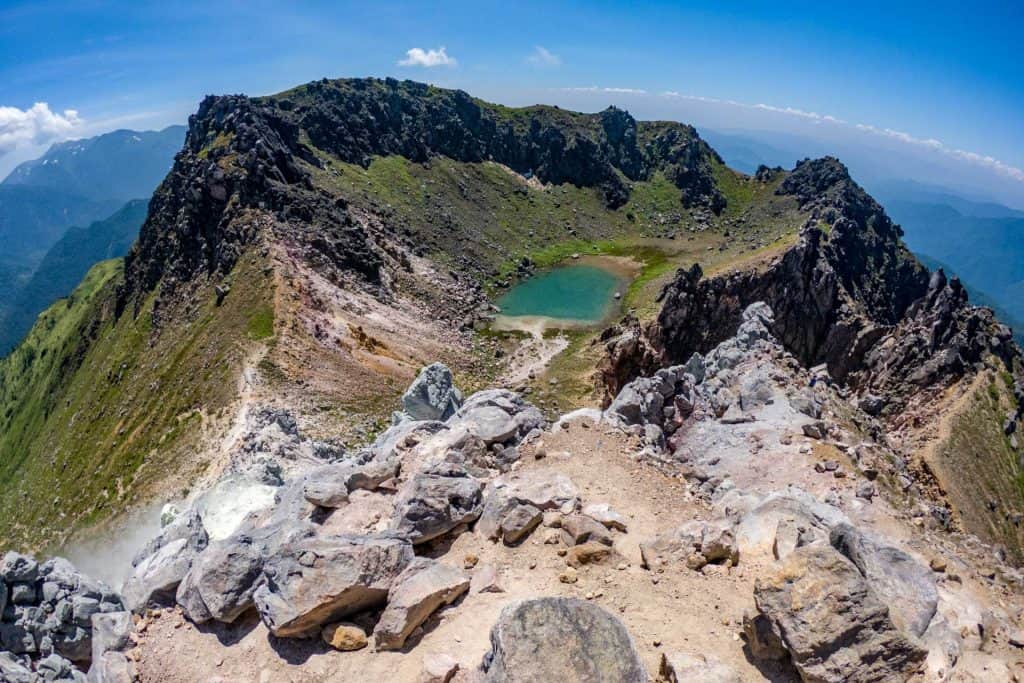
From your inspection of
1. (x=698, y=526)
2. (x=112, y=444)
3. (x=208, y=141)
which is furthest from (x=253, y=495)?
(x=208, y=141)

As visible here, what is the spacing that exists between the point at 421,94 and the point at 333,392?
6721 inches

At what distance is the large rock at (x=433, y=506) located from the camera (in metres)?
17.2

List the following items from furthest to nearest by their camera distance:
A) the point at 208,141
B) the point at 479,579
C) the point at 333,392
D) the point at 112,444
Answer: the point at 208,141
the point at 112,444
the point at 333,392
the point at 479,579

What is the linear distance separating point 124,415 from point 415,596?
6816 centimetres

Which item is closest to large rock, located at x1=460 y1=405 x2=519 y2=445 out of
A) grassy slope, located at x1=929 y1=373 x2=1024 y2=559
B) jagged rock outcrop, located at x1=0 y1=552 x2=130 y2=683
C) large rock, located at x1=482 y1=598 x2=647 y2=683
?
large rock, located at x1=482 y1=598 x2=647 y2=683

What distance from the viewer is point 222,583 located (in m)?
15.7

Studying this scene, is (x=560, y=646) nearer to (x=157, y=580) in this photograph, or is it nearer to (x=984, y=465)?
(x=157, y=580)

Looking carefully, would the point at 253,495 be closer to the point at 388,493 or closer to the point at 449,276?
the point at 388,493

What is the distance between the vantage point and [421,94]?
7849 inches

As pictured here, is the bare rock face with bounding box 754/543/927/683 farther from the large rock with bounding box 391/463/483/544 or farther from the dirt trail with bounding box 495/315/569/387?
the dirt trail with bounding box 495/315/569/387

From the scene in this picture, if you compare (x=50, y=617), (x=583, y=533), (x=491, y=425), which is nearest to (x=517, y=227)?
(x=491, y=425)

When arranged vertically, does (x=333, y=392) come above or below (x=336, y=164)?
below

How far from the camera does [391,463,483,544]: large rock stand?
56.5 ft

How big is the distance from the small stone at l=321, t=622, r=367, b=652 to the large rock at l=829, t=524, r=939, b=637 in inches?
477
